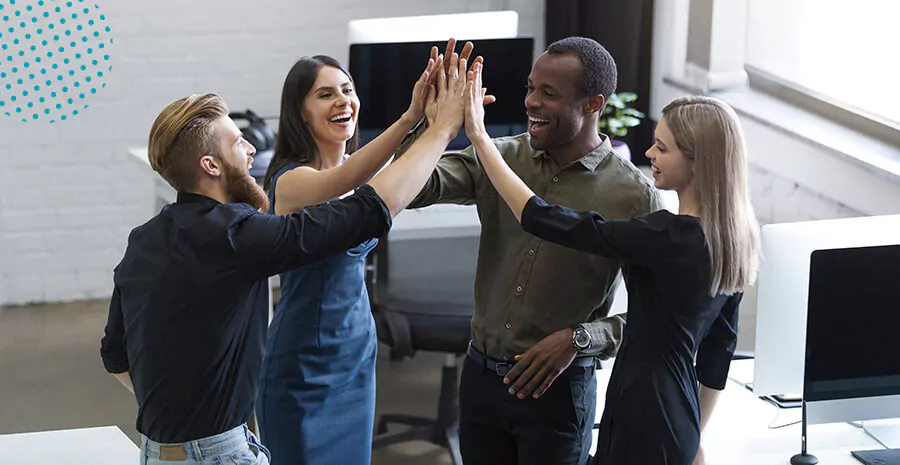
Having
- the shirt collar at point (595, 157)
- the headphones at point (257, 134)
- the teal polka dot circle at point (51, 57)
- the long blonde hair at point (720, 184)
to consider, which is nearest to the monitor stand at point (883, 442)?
the long blonde hair at point (720, 184)

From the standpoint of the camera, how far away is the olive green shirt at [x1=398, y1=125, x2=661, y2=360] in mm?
1960

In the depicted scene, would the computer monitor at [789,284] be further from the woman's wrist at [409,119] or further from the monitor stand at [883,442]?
the woman's wrist at [409,119]

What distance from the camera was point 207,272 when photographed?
5.38ft

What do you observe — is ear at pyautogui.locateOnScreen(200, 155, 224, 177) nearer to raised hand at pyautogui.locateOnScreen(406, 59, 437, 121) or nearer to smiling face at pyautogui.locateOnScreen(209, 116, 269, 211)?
smiling face at pyautogui.locateOnScreen(209, 116, 269, 211)

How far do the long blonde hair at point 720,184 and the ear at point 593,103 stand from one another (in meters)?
0.21

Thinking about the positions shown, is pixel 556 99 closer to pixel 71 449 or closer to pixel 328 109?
pixel 328 109

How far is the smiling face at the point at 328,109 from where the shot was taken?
2082mm

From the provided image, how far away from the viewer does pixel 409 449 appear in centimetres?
355

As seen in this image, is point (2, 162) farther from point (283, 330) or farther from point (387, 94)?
point (283, 330)

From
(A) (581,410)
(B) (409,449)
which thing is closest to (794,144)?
(B) (409,449)

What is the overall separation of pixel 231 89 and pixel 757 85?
230 cm

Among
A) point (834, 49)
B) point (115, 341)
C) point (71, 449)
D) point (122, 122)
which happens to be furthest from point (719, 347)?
point (122, 122)

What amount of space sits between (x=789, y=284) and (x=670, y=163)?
48 cm

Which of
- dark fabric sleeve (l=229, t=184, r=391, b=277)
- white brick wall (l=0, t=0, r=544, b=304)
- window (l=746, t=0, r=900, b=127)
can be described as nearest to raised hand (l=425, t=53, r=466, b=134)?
dark fabric sleeve (l=229, t=184, r=391, b=277)
